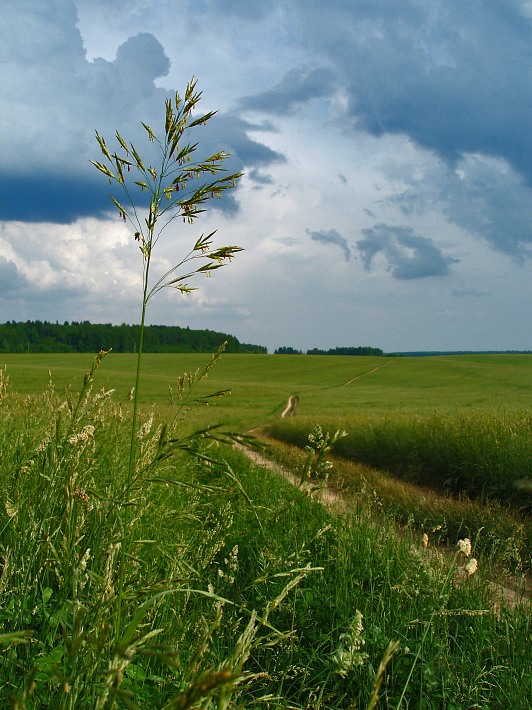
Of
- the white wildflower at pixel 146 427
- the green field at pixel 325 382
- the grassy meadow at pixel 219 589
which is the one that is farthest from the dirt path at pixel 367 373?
the white wildflower at pixel 146 427

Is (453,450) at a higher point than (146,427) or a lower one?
lower

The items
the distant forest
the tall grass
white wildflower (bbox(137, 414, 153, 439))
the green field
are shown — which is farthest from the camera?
the distant forest

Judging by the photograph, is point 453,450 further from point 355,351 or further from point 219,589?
point 355,351

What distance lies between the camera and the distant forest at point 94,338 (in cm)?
11644

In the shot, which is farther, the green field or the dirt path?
the dirt path

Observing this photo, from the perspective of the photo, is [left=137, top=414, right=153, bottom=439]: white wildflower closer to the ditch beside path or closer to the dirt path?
the ditch beside path

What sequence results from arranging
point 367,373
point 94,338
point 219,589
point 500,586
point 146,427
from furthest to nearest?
point 94,338 → point 367,373 → point 500,586 → point 219,589 → point 146,427

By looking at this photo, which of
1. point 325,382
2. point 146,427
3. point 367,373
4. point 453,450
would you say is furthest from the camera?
point 367,373

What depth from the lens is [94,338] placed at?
122 meters

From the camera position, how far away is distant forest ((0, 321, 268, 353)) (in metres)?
116

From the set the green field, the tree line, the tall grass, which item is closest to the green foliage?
the tree line

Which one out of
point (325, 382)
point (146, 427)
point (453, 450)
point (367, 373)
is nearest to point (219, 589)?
point (146, 427)

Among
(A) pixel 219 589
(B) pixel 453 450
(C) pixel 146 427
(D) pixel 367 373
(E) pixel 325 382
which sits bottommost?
Answer: (E) pixel 325 382

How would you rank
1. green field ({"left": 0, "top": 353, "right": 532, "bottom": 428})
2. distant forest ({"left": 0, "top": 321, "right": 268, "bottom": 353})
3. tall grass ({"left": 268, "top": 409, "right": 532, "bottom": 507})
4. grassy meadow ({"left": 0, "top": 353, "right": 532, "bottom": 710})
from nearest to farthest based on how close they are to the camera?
grassy meadow ({"left": 0, "top": 353, "right": 532, "bottom": 710}), tall grass ({"left": 268, "top": 409, "right": 532, "bottom": 507}), green field ({"left": 0, "top": 353, "right": 532, "bottom": 428}), distant forest ({"left": 0, "top": 321, "right": 268, "bottom": 353})
